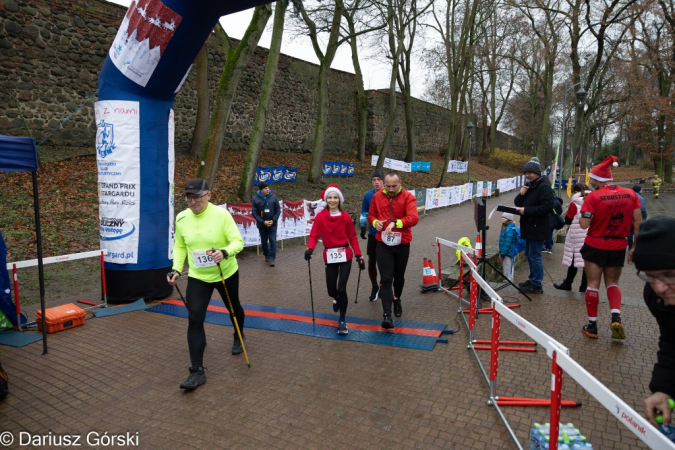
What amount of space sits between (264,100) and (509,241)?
9243 millimetres

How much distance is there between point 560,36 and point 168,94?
886 inches

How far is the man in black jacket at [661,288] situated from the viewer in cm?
197

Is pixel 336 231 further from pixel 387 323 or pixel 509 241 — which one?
pixel 509 241

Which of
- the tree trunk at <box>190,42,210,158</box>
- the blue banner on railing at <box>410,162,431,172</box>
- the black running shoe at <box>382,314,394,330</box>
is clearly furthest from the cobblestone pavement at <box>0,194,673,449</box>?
the blue banner on railing at <box>410,162,431,172</box>

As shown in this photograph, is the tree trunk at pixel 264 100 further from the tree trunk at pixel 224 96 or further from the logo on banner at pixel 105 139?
the logo on banner at pixel 105 139

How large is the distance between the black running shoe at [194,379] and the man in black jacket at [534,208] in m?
4.93

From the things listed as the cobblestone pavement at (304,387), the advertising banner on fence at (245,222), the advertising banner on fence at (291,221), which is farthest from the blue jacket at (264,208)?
the cobblestone pavement at (304,387)

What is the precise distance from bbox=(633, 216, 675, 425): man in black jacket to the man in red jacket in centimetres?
341

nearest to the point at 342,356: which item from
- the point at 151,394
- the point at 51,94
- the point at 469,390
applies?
the point at 469,390

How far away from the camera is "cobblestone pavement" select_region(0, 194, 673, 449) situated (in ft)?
11.3

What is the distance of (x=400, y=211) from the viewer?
583cm

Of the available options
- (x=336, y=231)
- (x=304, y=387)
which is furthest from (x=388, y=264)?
(x=304, y=387)

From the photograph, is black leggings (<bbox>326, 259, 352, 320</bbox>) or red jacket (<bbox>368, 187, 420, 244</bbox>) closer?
black leggings (<bbox>326, 259, 352, 320</bbox>)

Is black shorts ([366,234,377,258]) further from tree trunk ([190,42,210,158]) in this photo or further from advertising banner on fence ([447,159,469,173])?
advertising banner on fence ([447,159,469,173])
